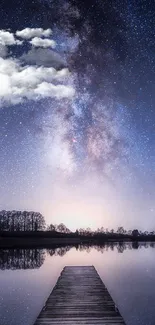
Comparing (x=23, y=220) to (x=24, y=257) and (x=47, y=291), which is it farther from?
(x=47, y=291)

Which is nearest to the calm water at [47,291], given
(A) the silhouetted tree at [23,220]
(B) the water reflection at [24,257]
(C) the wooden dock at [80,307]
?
(B) the water reflection at [24,257]

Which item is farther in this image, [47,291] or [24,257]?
[24,257]

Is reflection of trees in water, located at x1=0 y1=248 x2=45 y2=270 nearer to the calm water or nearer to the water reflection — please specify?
the water reflection

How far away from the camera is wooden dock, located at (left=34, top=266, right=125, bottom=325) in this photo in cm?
1387

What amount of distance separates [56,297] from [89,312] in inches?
164

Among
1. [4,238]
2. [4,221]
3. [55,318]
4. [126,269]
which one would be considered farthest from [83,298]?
[4,221]

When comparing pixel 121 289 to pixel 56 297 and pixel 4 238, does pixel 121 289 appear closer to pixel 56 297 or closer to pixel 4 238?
pixel 56 297

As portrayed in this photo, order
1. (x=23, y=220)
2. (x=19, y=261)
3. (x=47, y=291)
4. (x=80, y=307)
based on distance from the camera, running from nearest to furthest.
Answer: (x=80, y=307) < (x=47, y=291) < (x=19, y=261) < (x=23, y=220)

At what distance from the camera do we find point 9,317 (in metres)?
18.7

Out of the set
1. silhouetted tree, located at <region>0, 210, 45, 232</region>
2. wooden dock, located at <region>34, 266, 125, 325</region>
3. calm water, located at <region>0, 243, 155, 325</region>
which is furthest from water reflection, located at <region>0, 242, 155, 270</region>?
silhouetted tree, located at <region>0, 210, 45, 232</region>

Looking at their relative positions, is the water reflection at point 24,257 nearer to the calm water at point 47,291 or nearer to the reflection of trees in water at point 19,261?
the reflection of trees in water at point 19,261

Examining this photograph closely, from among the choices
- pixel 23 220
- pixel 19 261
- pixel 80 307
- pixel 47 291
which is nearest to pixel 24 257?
pixel 19 261

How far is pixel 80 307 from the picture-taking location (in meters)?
16.5

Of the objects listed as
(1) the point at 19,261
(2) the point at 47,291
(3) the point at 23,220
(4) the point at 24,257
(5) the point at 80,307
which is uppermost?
(3) the point at 23,220
